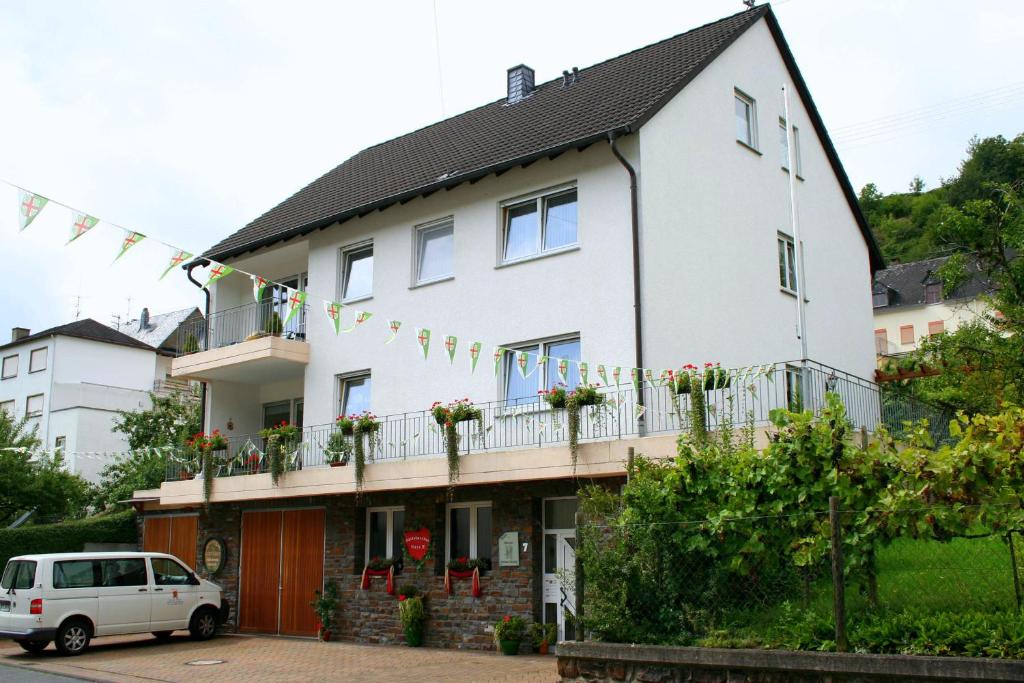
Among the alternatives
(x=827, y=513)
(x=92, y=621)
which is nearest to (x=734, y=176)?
(x=827, y=513)

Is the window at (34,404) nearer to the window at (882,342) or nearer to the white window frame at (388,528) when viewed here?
the white window frame at (388,528)

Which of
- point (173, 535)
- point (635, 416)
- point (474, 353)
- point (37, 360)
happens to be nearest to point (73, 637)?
point (173, 535)

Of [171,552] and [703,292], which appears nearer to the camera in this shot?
[703,292]

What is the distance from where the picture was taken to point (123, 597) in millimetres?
17422

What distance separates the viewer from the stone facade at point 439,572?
51.2 ft

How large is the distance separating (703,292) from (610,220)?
203 cm

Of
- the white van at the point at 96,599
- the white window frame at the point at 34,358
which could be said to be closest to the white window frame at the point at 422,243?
the white van at the point at 96,599

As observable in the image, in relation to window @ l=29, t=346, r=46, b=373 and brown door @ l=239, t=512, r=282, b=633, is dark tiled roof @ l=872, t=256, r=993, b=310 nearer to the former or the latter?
window @ l=29, t=346, r=46, b=373

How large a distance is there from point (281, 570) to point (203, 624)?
5.60ft

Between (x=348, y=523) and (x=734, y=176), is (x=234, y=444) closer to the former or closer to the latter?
(x=348, y=523)

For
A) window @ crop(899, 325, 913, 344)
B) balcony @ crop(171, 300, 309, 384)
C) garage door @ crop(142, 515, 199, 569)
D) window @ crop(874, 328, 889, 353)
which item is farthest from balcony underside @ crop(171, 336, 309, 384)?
window @ crop(899, 325, 913, 344)

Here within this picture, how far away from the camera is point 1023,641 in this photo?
24.0 ft

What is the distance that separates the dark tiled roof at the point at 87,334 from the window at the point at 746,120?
120 feet

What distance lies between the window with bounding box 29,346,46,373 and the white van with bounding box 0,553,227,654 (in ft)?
105
